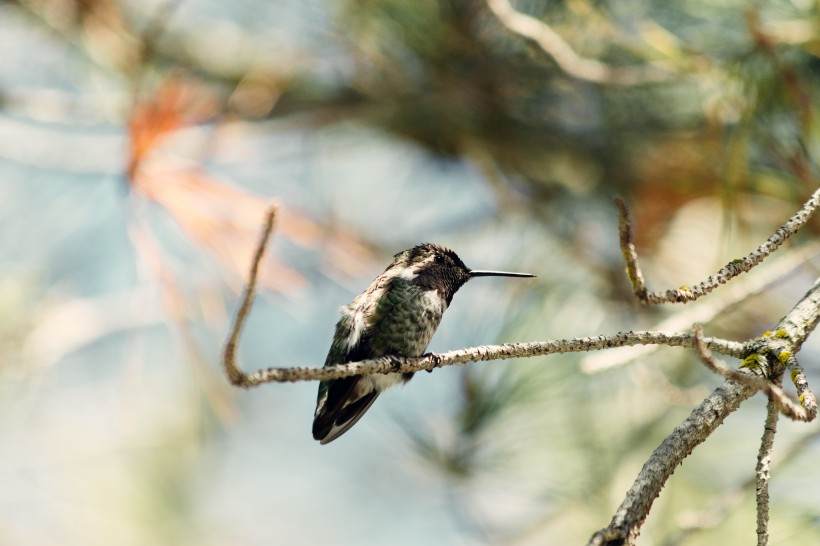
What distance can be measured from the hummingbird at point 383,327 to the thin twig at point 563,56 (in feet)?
1.69

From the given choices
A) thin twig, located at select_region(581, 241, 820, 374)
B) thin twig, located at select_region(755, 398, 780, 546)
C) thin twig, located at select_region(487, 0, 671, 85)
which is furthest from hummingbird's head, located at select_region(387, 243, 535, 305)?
thin twig, located at select_region(755, 398, 780, 546)

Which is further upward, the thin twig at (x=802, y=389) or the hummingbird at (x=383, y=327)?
the thin twig at (x=802, y=389)

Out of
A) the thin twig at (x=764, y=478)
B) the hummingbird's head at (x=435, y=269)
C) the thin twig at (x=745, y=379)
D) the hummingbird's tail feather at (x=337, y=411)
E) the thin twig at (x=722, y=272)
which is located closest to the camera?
the thin twig at (x=745, y=379)

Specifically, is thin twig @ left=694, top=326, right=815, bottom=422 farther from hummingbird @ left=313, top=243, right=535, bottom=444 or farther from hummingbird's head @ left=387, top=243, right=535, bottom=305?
hummingbird's head @ left=387, top=243, right=535, bottom=305

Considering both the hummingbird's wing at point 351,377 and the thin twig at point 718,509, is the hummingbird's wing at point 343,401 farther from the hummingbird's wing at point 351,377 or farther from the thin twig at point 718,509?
the thin twig at point 718,509

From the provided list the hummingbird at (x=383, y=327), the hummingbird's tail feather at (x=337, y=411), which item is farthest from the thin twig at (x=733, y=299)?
the hummingbird's tail feather at (x=337, y=411)

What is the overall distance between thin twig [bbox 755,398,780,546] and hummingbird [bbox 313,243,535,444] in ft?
3.37

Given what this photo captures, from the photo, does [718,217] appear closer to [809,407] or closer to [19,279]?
[809,407]

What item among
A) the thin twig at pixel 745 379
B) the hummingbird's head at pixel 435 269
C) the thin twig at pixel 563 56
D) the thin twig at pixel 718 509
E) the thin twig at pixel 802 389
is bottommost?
the hummingbird's head at pixel 435 269

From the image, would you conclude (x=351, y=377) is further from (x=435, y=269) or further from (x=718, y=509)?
(x=718, y=509)

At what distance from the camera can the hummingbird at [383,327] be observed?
193cm

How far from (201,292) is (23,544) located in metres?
3.54

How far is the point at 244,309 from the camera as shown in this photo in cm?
80

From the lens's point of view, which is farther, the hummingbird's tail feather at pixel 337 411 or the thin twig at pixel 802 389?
the hummingbird's tail feather at pixel 337 411
